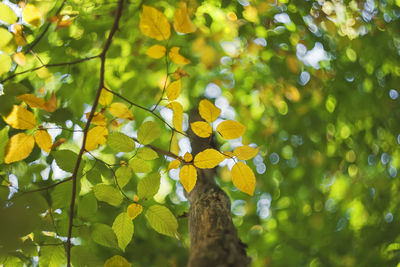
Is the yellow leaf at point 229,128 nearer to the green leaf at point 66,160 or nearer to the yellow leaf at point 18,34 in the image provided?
the green leaf at point 66,160

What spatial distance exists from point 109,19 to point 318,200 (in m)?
2.23

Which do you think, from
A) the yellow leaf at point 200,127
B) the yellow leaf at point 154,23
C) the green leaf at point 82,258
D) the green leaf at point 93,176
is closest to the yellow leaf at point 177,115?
the yellow leaf at point 200,127

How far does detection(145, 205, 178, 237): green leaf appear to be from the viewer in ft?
4.13

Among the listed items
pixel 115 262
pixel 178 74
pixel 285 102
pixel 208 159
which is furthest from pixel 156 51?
pixel 285 102

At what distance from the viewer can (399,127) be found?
95.3 inches

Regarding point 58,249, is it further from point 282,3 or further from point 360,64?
point 360,64

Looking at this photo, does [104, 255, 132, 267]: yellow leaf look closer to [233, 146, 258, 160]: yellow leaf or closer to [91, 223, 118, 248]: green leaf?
[91, 223, 118, 248]: green leaf

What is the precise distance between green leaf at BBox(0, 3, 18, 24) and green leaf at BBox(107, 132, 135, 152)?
721 millimetres

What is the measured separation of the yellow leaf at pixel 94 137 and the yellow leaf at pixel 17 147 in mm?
253

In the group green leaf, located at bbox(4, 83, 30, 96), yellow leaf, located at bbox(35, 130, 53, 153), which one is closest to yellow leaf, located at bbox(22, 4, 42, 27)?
green leaf, located at bbox(4, 83, 30, 96)

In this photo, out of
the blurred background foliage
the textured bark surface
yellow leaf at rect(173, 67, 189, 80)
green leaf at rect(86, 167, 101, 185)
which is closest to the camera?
the textured bark surface

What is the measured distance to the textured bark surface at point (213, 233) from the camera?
0.94m

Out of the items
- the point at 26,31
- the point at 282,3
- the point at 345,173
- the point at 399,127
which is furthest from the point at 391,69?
the point at 26,31

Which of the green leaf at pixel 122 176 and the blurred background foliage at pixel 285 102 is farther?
the blurred background foliage at pixel 285 102
